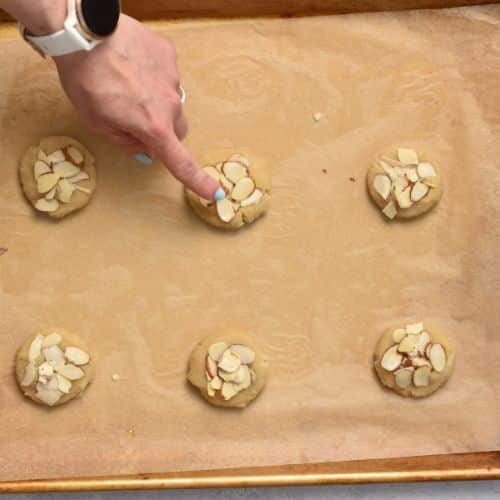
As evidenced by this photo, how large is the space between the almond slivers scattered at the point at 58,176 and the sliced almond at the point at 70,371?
0.27 m

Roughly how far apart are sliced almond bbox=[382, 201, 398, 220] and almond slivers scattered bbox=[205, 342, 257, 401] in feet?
1.12

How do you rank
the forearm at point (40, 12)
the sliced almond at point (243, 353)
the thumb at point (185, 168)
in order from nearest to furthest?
the forearm at point (40, 12) → the thumb at point (185, 168) → the sliced almond at point (243, 353)

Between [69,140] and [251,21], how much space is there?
1.29 ft

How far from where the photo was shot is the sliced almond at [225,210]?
1.21 metres

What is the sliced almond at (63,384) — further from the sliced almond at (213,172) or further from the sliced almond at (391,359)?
the sliced almond at (391,359)

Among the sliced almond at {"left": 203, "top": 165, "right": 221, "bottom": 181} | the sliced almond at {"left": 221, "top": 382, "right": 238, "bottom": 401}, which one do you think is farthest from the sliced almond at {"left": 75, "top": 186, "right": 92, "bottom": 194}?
the sliced almond at {"left": 221, "top": 382, "right": 238, "bottom": 401}

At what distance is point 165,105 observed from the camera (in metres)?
1.07

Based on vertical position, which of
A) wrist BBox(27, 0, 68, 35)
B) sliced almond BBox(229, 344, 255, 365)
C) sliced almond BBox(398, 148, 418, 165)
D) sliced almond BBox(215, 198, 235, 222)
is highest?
wrist BBox(27, 0, 68, 35)

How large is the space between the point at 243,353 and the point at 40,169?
1.54 feet

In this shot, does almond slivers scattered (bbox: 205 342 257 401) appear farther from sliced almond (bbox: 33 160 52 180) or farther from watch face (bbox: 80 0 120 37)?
watch face (bbox: 80 0 120 37)

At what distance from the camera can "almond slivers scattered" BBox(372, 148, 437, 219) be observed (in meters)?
1.22

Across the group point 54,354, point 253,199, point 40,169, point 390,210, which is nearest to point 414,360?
point 390,210

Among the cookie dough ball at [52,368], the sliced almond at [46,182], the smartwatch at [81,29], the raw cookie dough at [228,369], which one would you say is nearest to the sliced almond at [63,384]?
the cookie dough ball at [52,368]

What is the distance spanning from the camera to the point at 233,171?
4.00 feet
